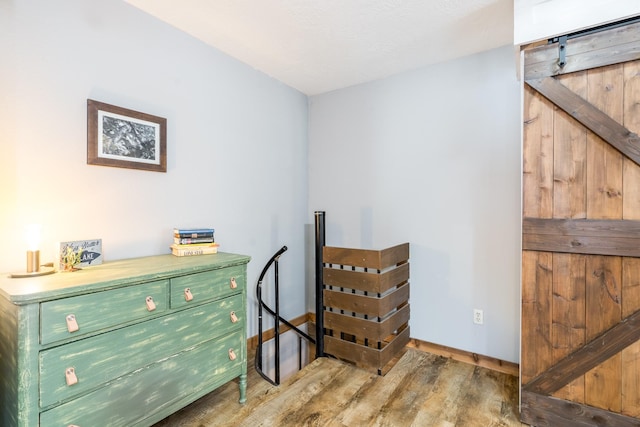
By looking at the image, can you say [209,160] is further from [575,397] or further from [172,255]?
[575,397]

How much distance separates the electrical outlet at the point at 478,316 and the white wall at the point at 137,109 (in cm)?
173

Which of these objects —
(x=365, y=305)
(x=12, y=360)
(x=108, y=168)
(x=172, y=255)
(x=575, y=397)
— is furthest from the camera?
(x=365, y=305)

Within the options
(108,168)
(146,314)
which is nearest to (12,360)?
(146,314)

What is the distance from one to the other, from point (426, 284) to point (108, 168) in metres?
2.53

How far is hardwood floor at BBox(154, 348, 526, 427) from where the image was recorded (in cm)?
184

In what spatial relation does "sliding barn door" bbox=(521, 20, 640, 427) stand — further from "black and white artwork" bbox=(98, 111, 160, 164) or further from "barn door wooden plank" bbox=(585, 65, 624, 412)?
"black and white artwork" bbox=(98, 111, 160, 164)

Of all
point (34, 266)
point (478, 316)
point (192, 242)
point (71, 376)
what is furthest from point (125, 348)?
point (478, 316)

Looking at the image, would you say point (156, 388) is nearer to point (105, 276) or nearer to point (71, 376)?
point (71, 376)

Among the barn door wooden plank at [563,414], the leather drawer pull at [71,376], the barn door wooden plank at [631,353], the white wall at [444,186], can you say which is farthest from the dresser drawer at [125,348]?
the barn door wooden plank at [631,353]

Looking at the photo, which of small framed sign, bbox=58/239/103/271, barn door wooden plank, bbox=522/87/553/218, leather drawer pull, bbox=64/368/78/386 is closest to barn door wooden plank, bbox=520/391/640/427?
barn door wooden plank, bbox=522/87/553/218

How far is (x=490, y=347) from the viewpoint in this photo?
245cm

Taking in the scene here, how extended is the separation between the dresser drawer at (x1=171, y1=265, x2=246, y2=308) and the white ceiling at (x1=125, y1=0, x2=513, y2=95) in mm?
1654

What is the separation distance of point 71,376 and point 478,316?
8.49 ft

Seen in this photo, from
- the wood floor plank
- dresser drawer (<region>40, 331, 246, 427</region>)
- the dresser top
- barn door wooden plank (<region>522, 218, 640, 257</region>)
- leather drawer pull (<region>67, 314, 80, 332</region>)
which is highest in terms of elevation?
barn door wooden plank (<region>522, 218, 640, 257</region>)
